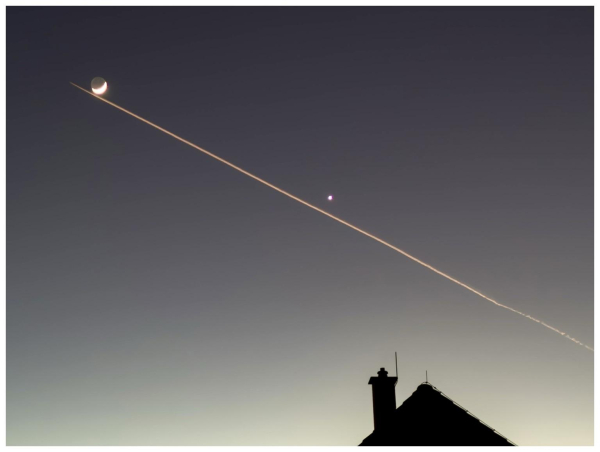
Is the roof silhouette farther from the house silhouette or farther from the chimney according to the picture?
the chimney

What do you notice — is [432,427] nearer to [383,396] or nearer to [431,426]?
[431,426]

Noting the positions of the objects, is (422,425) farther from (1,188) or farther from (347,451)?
(1,188)

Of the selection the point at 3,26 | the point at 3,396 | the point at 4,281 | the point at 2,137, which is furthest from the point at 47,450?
the point at 3,26

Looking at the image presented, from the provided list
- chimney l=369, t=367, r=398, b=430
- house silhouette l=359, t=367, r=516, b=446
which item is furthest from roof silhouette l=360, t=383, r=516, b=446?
chimney l=369, t=367, r=398, b=430

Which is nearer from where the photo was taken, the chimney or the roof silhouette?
the roof silhouette

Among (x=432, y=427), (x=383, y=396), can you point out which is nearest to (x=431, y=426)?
(x=432, y=427)

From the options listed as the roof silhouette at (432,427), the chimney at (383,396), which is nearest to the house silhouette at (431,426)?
the roof silhouette at (432,427)
